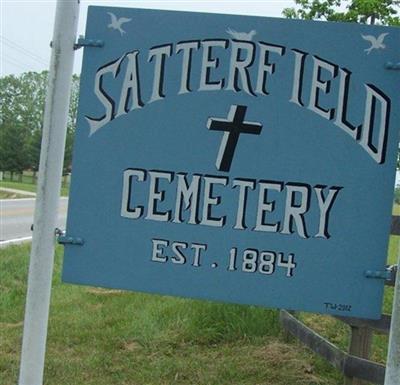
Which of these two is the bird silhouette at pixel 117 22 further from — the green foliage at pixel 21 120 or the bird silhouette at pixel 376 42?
the green foliage at pixel 21 120

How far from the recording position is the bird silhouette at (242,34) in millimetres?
2496

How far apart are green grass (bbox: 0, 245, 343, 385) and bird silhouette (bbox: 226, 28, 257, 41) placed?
2.61 m

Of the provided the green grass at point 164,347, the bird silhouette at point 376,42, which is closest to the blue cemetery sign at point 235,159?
the bird silhouette at point 376,42

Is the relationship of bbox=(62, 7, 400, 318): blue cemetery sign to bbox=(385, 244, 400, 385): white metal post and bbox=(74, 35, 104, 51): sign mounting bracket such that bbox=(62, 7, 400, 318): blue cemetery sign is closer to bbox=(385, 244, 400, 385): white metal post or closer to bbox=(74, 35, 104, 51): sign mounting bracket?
bbox=(74, 35, 104, 51): sign mounting bracket

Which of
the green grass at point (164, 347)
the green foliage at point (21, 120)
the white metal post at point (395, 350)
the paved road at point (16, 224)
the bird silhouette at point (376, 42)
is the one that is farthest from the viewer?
the green foliage at point (21, 120)

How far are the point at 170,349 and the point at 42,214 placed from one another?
2.69m

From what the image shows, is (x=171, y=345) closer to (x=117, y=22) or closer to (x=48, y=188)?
(x=48, y=188)

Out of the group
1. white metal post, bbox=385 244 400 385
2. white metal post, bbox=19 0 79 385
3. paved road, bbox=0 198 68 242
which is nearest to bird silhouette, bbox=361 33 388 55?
white metal post, bbox=385 244 400 385

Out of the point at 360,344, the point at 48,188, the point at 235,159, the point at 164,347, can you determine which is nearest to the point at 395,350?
the point at 235,159

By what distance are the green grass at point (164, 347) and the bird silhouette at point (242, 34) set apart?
8.58 ft

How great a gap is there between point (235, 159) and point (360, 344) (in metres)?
1.96

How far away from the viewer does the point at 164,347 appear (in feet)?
16.2

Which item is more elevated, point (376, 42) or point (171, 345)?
point (376, 42)

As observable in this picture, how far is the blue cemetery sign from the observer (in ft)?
8.11
